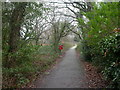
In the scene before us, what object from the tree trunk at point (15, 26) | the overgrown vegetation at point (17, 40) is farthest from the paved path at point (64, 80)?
the tree trunk at point (15, 26)

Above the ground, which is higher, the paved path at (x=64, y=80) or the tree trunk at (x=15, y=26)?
the tree trunk at (x=15, y=26)

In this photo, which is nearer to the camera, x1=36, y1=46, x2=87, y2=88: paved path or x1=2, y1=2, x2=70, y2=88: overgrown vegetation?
x1=36, y1=46, x2=87, y2=88: paved path

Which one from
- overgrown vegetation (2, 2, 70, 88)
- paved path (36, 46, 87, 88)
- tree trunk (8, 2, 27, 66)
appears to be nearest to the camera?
paved path (36, 46, 87, 88)

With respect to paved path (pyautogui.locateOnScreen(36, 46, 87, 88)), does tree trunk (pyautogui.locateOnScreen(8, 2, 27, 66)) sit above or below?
above

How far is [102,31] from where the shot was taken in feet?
11.8

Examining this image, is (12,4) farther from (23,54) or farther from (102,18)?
(102,18)

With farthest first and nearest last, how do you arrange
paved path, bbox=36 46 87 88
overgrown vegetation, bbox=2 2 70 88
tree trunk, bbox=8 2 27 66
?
tree trunk, bbox=8 2 27 66 < overgrown vegetation, bbox=2 2 70 88 < paved path, bbox=36 46 87 88

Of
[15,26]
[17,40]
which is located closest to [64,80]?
[17,40]

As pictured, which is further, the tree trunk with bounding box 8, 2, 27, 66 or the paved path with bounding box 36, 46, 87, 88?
the tree trunk with bounding box 8, 2, 27, 66

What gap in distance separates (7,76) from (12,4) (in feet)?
11.5

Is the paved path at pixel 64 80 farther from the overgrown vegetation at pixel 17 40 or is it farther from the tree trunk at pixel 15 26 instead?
the tree trunk at pixel 15 26

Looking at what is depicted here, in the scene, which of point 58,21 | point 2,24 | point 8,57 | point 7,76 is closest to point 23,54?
point 8,57

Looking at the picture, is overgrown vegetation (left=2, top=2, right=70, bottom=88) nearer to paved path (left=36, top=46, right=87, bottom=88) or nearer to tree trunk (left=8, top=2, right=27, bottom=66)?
tree trunk (left=8, top=2, right=27, bottom=66)

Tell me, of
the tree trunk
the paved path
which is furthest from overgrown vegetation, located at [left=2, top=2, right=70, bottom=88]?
the paved path
